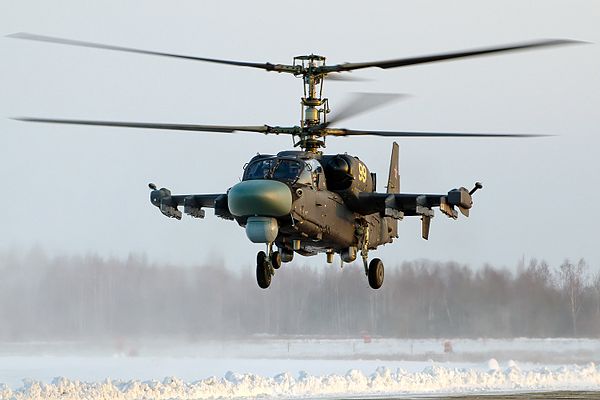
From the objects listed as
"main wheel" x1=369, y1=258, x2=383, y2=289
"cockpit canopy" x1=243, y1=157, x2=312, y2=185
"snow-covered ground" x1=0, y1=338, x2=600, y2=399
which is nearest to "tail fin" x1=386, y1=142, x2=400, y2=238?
"main wheel" x1=369, y1=258, x2=383, y2=289

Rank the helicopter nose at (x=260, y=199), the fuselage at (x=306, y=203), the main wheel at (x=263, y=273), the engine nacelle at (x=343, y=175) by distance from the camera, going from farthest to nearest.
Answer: the engine nacelle at (x=343, y=175), the main wheel at (x=263, y=273), the fuselage at (x=306, y=203), the helicopter nose at (x=260, y=199)

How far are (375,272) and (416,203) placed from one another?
8.64 ft

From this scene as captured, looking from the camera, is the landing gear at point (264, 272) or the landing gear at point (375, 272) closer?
the landing gear at point (264, 272)

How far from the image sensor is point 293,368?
1519 inches

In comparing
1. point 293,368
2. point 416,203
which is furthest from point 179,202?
point 293,368

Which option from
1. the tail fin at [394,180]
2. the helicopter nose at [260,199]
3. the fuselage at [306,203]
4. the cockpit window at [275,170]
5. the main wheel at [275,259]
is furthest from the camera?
the tail fin at [394,180]

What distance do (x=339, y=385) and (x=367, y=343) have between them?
17.1 m

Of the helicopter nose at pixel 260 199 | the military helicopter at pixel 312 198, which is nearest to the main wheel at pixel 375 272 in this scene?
the military helicopter at pixel 312 198

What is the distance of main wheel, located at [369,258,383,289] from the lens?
27.2 metres

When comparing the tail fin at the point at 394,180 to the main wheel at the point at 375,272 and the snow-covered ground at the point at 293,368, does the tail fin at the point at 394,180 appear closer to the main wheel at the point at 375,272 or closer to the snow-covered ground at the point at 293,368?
the main wheel at the point at 375,272

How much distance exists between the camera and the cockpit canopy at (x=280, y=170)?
22.6 metres

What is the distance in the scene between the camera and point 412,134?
21.7 metres

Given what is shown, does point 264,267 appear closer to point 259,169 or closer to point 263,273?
point 263,273

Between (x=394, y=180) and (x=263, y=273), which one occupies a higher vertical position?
(x=394, y=180)
